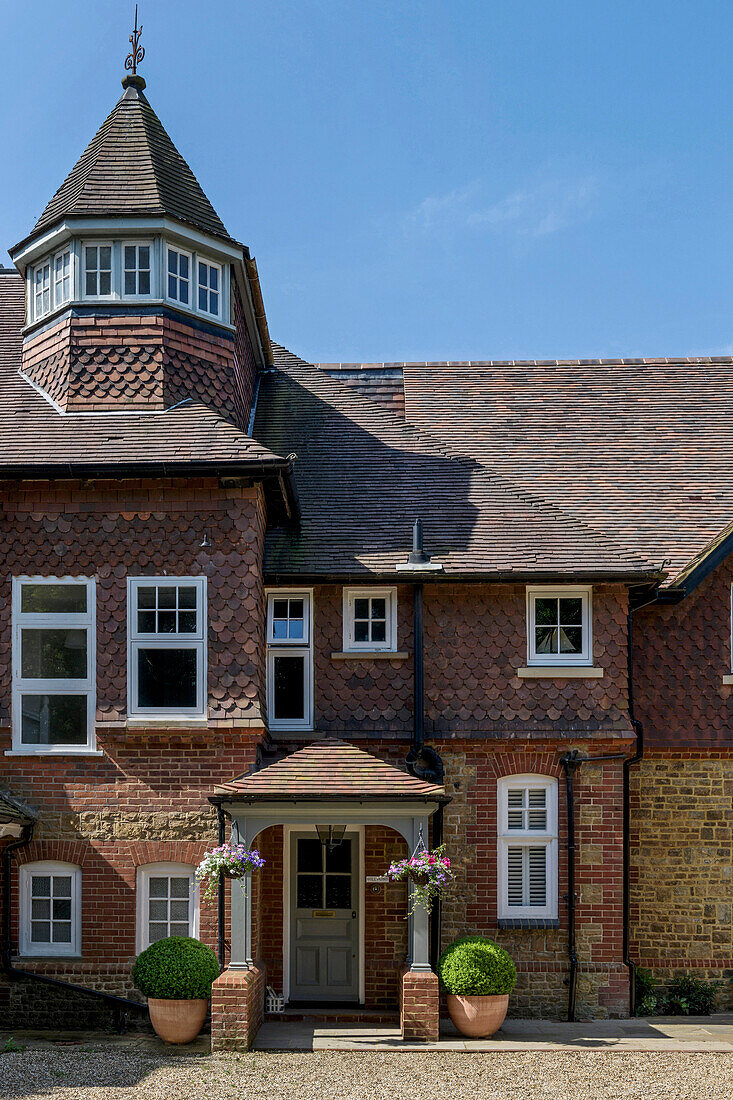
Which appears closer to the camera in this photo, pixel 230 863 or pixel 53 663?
pixel 230 863

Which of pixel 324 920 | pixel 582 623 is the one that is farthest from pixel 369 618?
pixel 324 920

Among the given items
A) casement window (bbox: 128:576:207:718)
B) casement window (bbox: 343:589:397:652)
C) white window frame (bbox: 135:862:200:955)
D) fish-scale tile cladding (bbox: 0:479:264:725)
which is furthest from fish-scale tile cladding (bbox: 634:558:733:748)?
white window frame (bbox: 135:862:200:955)

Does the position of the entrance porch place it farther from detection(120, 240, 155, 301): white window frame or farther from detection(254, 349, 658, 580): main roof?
detection(120, 240, 155, 301): white window frame

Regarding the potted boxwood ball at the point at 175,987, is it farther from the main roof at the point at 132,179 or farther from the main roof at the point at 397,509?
the main roof at the point at 132,179

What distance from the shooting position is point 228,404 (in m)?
16.2

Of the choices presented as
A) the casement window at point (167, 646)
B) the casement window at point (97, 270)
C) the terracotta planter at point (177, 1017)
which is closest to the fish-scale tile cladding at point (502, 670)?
the casement window at point (167, 646)

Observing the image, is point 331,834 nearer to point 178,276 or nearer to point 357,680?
point 357,680

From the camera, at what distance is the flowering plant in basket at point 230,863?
12844 millimetres

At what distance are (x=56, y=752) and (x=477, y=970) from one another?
5.52 metres

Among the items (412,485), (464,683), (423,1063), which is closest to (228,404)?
(412,485)

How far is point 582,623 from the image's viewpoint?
15.3 meters

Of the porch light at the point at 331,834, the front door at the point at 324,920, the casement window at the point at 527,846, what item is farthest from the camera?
the front door at the point at 324,920

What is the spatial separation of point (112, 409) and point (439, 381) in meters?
7.02

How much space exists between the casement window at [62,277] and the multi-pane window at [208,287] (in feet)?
5.82
